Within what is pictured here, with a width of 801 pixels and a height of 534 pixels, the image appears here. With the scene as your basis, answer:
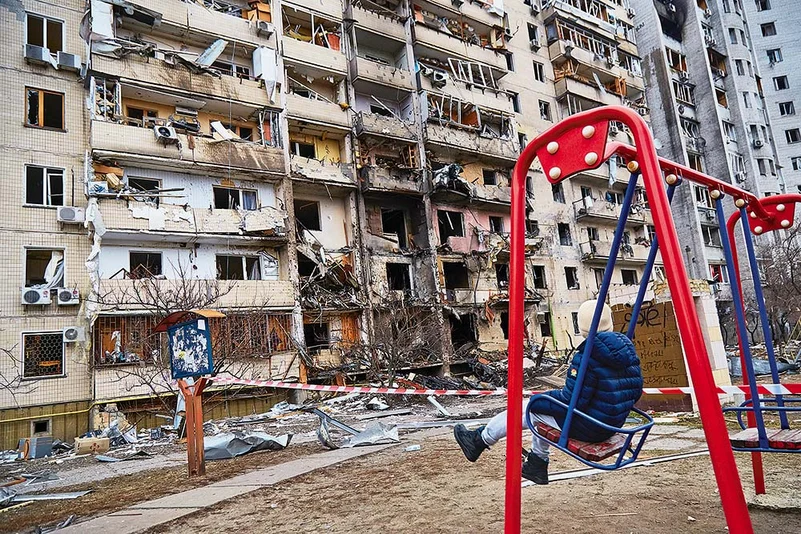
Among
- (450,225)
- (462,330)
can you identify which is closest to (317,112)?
(450,225)

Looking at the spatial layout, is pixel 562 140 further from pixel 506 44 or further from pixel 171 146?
pixel 506 44

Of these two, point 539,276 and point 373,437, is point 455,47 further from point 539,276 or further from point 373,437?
point 373,437

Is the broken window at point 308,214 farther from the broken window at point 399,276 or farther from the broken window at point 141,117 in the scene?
the broken window at point 141,117

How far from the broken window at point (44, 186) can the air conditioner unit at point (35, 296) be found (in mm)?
3188

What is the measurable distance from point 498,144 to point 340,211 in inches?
428

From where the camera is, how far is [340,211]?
83.1 ft

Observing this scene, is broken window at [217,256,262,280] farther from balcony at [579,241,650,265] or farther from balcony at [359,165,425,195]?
balcony at [579,241,650,265]

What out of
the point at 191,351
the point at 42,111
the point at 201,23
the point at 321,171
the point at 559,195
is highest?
the point at 201,23

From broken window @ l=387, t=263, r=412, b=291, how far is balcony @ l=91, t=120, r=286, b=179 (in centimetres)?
761

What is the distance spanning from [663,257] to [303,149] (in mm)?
24523

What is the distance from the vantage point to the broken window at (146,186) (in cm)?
1923

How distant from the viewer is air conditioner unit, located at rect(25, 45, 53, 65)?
18062 millimetres

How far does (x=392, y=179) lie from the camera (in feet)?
83.8

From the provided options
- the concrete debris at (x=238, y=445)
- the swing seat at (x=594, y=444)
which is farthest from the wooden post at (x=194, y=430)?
the swing seat at (x=594, y=444)
